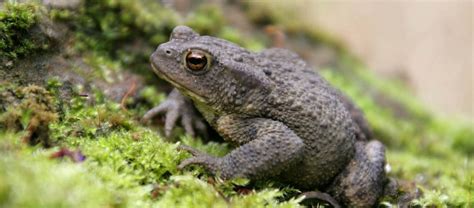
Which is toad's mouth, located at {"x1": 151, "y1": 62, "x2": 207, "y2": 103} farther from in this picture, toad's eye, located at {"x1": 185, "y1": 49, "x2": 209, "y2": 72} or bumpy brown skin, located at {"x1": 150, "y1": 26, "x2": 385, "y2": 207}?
toad's eye, located at {"x1": 185, "y1": 49, "x2": 209, "y2": 72}

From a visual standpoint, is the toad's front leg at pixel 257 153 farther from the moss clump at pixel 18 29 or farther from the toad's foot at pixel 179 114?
the moss clump at pixel 18 29

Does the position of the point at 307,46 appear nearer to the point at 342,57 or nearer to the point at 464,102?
the point at 342,57

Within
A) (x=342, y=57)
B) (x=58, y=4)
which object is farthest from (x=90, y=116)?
(x=342, y=57)

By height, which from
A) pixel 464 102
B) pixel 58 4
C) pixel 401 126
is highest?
pixel 464 102

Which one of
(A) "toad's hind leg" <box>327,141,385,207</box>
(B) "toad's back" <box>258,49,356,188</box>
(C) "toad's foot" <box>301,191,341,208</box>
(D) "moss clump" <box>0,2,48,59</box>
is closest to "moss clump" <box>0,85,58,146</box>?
(D) "moss clump" <box>0,2,48,59</box>

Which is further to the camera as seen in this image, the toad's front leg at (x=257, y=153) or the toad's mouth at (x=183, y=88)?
the toad's mouth at (x=183, y=88)

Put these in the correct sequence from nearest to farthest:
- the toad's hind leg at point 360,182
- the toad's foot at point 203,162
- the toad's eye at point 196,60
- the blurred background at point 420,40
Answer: the toad's foot at point 203,162 → the toad's eye at point 196,60 → the toad's hind leg at point 360,182 → the blurred background at point 420,40

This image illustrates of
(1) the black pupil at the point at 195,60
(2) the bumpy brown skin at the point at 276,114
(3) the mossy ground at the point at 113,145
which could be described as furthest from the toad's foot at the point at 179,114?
(1) the black pupil at the point at 195,60
